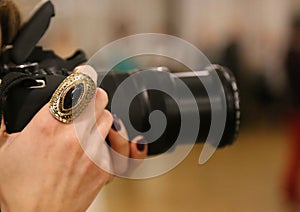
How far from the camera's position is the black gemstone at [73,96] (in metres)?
0.81

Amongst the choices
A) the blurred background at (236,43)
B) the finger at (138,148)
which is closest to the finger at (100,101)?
the finger at (138,148)

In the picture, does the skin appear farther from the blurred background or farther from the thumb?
the blurred background

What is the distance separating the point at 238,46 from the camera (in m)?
5.80

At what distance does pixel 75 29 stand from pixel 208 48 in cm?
131

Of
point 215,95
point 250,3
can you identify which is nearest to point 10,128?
point 215,95

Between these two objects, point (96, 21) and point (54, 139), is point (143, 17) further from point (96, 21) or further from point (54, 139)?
point (54, 139)

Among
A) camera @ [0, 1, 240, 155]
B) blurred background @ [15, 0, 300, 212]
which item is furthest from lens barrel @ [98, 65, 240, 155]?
blurred background @ [15, 0, 300, 212]

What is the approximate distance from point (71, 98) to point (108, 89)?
0.31 ft

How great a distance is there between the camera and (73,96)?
81 cm

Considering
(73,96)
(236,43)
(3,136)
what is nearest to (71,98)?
(73,96)

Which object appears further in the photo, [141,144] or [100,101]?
[141,144]

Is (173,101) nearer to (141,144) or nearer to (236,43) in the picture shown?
(141,144)

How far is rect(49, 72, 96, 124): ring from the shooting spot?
31.5 inches

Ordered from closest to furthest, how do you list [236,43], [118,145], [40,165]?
[40,165], [118,145], [236,43]
